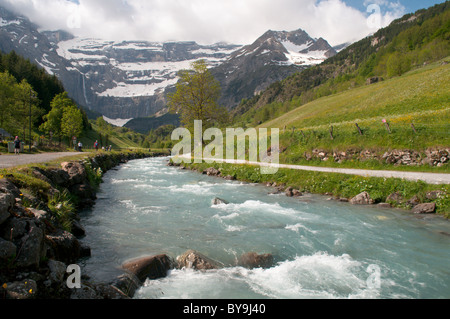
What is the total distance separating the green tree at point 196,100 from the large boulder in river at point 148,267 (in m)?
42.7

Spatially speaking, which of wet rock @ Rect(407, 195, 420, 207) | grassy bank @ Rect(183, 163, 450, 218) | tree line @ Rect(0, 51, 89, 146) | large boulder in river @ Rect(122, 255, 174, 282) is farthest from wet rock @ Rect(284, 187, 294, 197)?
tree line @ Rect(0, 51, 89, 146)

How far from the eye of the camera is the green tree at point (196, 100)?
164 ft

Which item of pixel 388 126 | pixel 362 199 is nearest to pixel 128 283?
pixel 362 199

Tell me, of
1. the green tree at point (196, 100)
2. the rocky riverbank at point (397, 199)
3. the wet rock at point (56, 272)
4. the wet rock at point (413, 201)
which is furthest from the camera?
the green tree at point (196, 100)

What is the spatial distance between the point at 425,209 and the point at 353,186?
4.88 meters

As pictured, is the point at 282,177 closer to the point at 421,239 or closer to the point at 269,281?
the point at 421,239

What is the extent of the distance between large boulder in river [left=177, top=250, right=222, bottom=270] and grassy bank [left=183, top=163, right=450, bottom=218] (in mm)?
13105

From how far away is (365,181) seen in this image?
19.0 meters

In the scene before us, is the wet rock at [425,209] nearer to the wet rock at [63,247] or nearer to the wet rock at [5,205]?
the wet rock at [63,247]

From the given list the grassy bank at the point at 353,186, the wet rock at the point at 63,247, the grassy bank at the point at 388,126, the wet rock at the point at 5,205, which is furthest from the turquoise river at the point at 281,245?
the grassy bank at the point at 388,126

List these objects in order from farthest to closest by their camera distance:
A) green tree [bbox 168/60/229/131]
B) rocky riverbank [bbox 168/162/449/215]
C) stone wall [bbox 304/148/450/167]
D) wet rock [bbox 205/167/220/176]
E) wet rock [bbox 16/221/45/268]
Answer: green tree [bbox 168/60/229/131]
wet rock [bbox 205/167/220/176]
stone wall [bbox 304/148/450/167]
rocky riverbank [bbox 168/162/449/215]
wet rock [bbox 16/221/45/268]

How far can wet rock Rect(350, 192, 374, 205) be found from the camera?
1741 cm

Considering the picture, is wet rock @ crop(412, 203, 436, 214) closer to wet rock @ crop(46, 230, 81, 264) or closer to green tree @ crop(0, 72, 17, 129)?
wet rock @ crop(46, 230, 81, 264)

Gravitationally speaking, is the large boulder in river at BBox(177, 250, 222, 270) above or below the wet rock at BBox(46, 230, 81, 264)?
below
